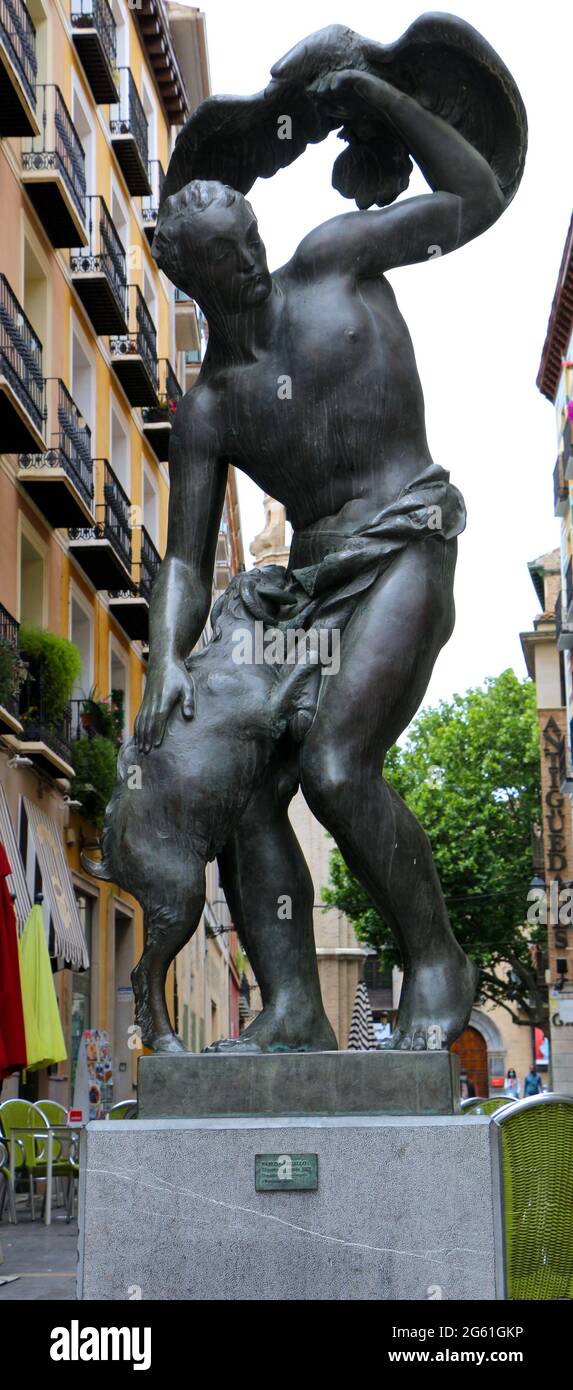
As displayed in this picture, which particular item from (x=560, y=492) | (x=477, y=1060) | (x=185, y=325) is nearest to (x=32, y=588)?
(x=185, y=325)

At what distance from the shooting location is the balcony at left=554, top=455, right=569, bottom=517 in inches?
1791

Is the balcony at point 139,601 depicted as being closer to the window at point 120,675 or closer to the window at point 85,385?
the window at point 120,675

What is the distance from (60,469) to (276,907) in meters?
17.1

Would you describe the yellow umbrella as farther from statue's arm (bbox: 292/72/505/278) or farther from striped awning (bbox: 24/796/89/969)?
statue's arm (bbox: 292/72/505/278)

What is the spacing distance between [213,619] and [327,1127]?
138cm

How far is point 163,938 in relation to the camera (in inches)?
171

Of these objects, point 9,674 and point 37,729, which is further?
point 37,729

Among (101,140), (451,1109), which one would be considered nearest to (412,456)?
(451,1109)

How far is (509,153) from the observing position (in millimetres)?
4934

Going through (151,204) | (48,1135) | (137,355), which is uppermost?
(151,204)

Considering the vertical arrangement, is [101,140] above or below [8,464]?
above

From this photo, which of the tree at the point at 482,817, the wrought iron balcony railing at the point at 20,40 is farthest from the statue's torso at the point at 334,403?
the tree at the point at 482,817

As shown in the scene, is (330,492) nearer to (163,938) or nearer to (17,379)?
(163,938)
